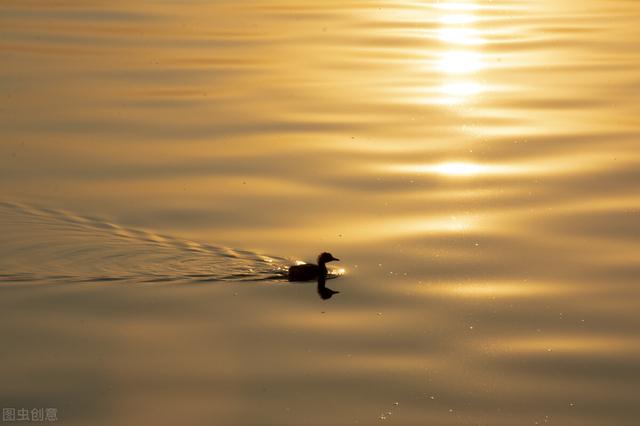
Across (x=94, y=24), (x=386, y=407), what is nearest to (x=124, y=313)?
(x=386, y=407)

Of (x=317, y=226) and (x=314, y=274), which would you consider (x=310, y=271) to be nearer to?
(x=314, y=274)

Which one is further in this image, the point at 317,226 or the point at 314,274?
the point at 317,226

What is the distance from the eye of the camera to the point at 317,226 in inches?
595

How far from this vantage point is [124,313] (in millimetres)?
12578

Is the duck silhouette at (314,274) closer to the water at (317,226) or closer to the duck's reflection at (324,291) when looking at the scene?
the duck's reflection at (324,291)

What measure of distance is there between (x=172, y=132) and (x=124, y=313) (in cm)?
680

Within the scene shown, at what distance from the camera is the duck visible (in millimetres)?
13359

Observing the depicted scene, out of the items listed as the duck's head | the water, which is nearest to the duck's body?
the duck's head

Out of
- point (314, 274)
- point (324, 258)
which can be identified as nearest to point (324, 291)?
point (314, 274)

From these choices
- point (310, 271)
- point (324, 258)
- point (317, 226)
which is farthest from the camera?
point (317, 226)

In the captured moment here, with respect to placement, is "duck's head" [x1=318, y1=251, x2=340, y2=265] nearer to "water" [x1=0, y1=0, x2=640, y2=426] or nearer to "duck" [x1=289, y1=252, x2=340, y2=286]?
"duck" [x1=289, y1=252, x2=340, y2=286]

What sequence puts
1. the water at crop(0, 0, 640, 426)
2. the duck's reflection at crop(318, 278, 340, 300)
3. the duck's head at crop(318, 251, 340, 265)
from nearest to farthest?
the water at crop(0, 0, 640, 426)
the duck's reflection at crop(318, 278, 340, 300)
the duck's head at crop(318, 251, 340, 265)

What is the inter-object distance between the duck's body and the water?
174mm

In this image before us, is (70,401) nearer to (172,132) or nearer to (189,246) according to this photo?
(189,246)
